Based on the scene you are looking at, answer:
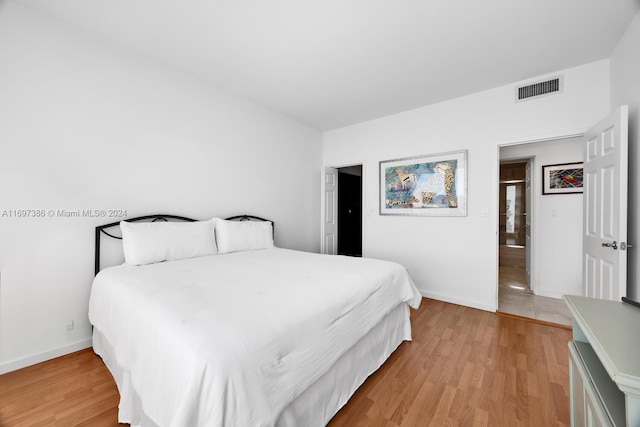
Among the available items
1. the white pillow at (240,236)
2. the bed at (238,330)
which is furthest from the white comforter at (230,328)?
the white pillow at (240,236)

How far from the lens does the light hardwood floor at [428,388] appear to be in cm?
150

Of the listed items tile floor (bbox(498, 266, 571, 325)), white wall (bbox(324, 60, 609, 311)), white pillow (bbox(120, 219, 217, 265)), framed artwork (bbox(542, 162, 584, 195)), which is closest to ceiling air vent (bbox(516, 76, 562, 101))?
white wall (bbox(324, 60, 609, 311))

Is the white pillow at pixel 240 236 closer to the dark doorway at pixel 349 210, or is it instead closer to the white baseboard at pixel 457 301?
the white baseboard at pixel 457 301

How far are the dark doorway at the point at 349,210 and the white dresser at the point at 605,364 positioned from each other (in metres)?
5.10

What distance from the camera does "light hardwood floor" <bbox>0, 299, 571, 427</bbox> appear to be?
→ 1504mm

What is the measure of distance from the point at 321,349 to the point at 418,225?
115 inches

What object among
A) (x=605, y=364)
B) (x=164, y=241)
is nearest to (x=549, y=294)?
(x=605, y=364)

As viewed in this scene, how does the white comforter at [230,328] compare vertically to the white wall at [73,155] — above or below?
below

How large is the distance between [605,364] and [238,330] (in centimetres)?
117

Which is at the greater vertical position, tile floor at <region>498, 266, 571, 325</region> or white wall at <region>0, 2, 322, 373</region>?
white wall at <region>0, 2, 322, 373</region>

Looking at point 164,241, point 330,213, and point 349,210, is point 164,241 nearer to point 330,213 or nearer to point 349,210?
point 330,213

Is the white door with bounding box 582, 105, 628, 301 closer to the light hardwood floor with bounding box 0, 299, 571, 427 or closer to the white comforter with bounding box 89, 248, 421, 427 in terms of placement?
the light hardwood floor with bounding box 0, 299, 571, 427

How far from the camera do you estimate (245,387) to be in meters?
0.94

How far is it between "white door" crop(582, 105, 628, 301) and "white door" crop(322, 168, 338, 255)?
3356 mm
